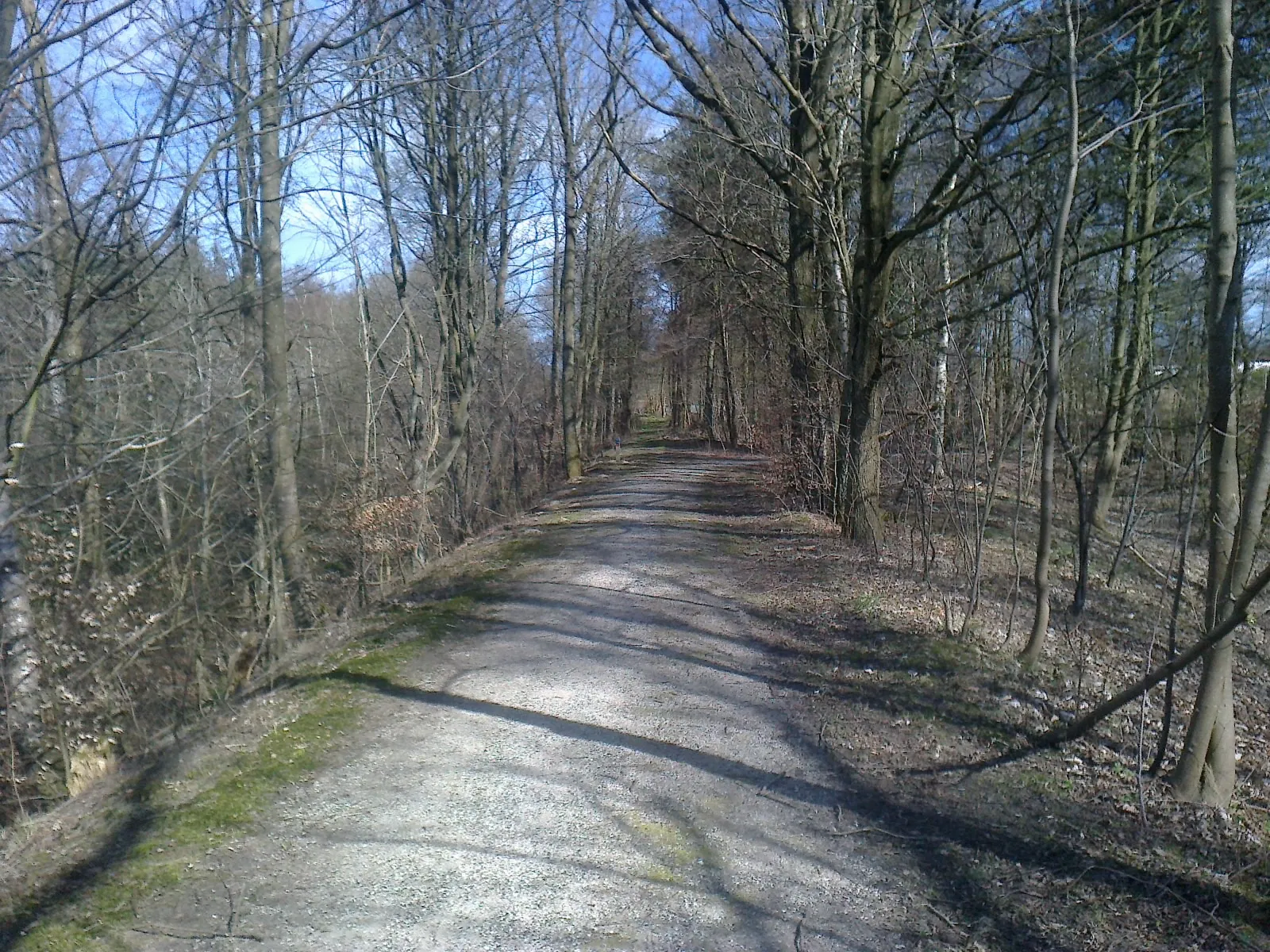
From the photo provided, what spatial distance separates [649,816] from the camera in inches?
193

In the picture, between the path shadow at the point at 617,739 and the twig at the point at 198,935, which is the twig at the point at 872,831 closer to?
the path shadow at the point at 617,739

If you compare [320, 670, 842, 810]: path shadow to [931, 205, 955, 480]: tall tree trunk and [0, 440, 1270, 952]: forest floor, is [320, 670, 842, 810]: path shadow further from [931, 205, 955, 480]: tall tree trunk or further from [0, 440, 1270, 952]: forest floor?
[931, 205, 955, 480]: tall tree trunk

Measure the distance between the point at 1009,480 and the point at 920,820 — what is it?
49.8ft

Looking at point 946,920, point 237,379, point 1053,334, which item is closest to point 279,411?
point 237,379

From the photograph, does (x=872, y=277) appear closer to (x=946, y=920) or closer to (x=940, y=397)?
(x=940, y=397)

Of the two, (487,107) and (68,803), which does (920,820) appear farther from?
(487,107)

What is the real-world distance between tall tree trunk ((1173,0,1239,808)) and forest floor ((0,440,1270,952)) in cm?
25

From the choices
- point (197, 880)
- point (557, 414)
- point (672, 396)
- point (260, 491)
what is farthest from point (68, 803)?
point (672, 396)

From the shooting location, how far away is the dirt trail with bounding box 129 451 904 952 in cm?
391

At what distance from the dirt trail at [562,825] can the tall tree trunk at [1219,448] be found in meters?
2.01

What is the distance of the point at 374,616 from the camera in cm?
880

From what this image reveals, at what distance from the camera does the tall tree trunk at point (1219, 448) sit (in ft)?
16.9

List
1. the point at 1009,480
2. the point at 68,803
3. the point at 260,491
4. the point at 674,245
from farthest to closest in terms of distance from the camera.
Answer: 1. the point at 674,245
2. the point at 1009,480
3. the point at 260,491
4. the point at 68,803


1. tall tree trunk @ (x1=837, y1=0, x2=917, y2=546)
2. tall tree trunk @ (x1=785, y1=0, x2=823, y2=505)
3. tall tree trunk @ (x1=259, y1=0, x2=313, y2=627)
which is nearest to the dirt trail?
tall tree trunk @ (x1=837, y1=0, x2=917, y2=546)
